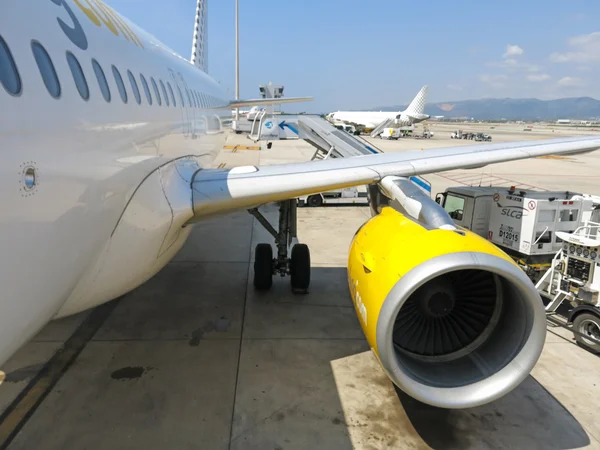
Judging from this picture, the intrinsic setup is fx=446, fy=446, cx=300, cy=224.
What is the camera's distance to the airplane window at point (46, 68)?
2.65 meters

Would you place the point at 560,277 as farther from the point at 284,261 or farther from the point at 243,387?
the point at 243,387

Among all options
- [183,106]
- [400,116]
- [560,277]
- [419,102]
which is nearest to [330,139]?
[183,106]

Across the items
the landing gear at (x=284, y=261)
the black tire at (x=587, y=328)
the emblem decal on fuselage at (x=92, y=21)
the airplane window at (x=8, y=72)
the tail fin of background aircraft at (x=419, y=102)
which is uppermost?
the tail fin of background aircraft at (x=419, y=102)

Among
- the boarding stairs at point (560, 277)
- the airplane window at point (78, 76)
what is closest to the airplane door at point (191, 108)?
the airplane window at point (78, 76)

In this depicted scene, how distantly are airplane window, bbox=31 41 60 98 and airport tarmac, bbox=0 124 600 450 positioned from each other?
3.30 meters

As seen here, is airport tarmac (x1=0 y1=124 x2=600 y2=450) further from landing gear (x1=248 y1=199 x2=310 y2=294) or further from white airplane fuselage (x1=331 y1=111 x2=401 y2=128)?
white airplane fuselage (x1=331 y1=111 x2=401 y2=128)

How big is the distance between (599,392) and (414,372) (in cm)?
278

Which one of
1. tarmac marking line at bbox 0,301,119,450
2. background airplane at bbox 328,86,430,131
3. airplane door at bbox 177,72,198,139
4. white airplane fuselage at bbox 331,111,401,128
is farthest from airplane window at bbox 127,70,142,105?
white airplane fuselage at bbox 331,111,401,128

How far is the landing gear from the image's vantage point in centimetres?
780

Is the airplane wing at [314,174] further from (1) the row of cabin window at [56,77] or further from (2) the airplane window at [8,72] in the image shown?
(2) the airplane window at [8,72]

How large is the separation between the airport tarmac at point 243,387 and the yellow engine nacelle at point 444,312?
780 mm

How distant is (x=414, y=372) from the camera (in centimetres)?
422

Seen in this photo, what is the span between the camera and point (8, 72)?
2309mm

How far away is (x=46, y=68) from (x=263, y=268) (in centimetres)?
553
